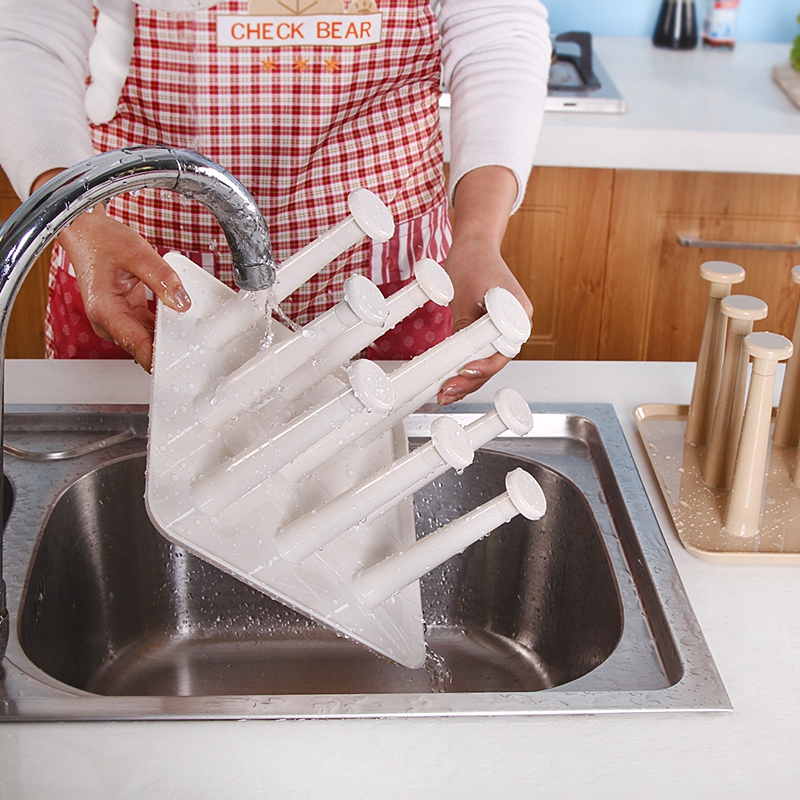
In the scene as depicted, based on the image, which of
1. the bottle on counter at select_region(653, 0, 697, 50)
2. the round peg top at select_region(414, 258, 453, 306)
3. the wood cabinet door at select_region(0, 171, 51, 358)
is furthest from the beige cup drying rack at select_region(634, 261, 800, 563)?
Result: the bottle on counter at select_region(653, 0, 697, 50)

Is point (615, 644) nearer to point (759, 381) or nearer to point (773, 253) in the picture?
point (759, 381)

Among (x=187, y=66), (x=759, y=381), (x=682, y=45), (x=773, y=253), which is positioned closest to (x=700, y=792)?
(x=759, y=381)

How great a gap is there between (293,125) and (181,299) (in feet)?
1.62

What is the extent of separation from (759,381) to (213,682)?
0.51 metres

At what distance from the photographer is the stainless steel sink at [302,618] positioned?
75 cm

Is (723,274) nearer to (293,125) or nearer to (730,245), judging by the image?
(293,125)

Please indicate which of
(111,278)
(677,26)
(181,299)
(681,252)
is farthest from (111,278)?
(677,26)

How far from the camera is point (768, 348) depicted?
0.71 meters

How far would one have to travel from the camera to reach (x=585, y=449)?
0.90m

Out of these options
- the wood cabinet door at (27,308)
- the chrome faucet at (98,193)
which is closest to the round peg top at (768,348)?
the chrome faucet at (98,193)

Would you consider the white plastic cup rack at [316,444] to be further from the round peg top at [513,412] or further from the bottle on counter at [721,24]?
the bottle on counter at [721,24]

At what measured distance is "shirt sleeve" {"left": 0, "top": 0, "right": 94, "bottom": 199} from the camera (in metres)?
0.96

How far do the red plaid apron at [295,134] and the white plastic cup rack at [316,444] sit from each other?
17.3 inches

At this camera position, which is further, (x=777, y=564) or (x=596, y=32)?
(x=596, y=32)
